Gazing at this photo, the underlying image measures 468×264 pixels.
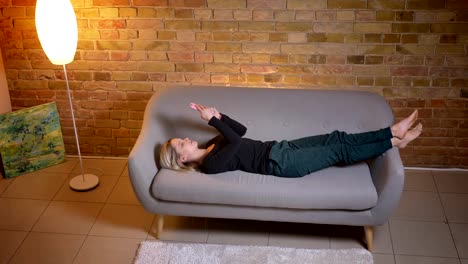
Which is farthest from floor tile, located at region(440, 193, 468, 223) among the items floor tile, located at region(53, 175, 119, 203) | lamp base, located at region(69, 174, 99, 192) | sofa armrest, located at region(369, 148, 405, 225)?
lamp base, located at region(69, 174, 99, 192)

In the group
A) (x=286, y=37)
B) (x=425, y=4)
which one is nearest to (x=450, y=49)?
(x=425, y=4)

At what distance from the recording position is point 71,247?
3.46 m

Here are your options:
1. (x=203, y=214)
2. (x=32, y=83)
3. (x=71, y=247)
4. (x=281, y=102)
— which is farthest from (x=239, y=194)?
(x=32, y=83)

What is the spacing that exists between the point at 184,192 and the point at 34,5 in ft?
6.01

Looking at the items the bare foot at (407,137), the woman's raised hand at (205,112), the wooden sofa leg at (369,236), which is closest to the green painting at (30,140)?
the woman's raised hand at (205,112)

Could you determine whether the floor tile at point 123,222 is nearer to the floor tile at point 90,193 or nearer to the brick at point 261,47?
the floor tile at point 90,193

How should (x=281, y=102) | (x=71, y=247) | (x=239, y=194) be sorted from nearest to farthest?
(x=239, y=194) < (x=71, y=247) < (x=281, y=102)

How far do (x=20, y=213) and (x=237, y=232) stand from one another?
1.47m

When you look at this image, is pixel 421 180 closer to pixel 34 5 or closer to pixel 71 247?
pixel 71 247

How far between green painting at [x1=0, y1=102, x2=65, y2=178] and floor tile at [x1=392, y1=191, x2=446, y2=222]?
2.56 meters

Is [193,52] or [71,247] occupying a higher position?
[193,52]

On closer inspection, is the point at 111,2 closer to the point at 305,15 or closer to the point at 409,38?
the point at 305,15

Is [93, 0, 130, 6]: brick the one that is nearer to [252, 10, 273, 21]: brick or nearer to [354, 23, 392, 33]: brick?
[252, 10, 273, 21]: brick

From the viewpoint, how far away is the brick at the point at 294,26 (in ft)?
12.7
